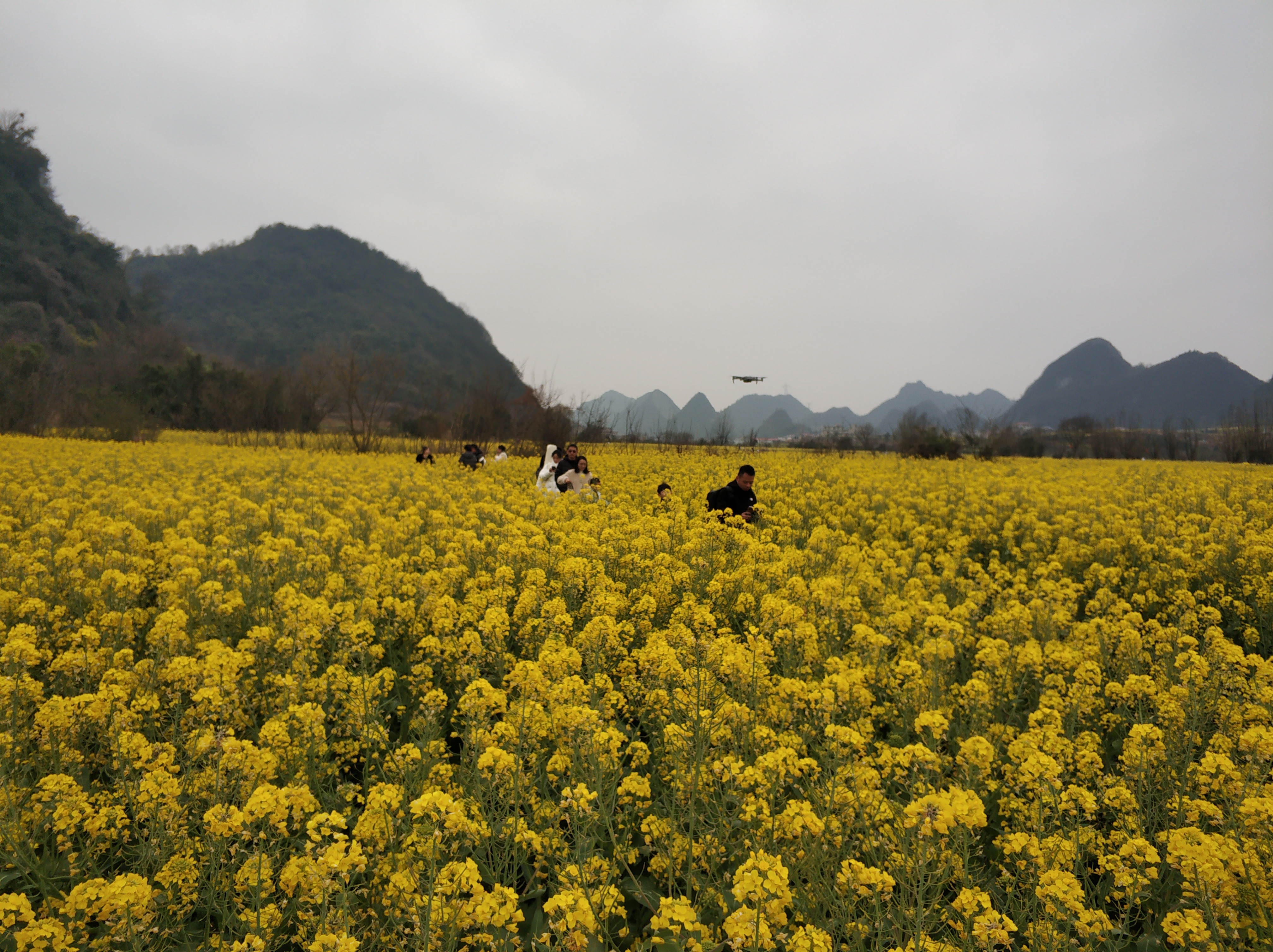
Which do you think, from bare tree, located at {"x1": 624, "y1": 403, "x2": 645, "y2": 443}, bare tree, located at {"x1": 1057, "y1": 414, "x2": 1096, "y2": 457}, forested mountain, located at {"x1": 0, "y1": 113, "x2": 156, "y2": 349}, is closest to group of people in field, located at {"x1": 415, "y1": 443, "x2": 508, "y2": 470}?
bare tree, located at {"x1": 624, "y1": 403, "x2": 645, "y2": 443}

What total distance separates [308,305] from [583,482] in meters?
144

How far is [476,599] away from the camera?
5.71m

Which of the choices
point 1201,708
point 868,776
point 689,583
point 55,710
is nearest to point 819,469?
point 689,583

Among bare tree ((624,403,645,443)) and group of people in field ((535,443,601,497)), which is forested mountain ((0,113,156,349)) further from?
group of people in field ((535,443,601,497))

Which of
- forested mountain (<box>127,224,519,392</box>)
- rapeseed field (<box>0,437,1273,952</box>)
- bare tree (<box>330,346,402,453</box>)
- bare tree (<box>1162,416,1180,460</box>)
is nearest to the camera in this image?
rapeseed field (<box>0,437,1273,952</box>)

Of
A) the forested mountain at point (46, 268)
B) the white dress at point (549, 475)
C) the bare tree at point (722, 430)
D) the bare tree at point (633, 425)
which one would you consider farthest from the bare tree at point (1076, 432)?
the forested mountain at point (46, 268)

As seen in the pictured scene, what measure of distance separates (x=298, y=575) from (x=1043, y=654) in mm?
7721

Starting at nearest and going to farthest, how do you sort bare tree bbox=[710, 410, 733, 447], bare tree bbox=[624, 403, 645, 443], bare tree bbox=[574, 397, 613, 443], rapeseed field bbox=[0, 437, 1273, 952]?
1. rapeseed field bbox=[0, 437, 1273, 952]
2. bare tree bbox=[574, 397, 613, 443]
3. bare tree bbox=[624, 403, 645, 443]
4. bare tree bbox=[710, 410, 733, 447]

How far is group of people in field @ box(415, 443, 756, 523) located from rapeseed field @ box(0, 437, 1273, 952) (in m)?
2.55

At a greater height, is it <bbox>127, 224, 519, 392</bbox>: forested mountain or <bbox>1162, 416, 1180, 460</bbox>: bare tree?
<bbox>127, 224, 519, 392</bbox>: forested mountain

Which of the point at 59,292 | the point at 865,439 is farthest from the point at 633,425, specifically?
the point at 59,292

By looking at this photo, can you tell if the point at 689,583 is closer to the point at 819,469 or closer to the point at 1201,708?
the point at 1201,708

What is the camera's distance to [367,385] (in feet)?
94.6

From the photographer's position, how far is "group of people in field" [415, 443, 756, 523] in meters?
10.5
